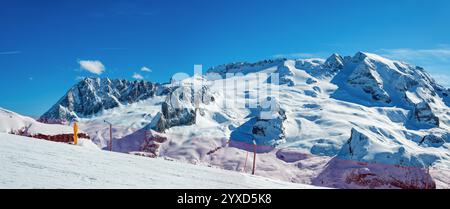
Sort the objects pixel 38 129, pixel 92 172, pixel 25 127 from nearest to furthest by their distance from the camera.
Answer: pixel 92 172, pixel 38 129, pixel 25 127

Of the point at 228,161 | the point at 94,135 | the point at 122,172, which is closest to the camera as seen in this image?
the point at 122,172

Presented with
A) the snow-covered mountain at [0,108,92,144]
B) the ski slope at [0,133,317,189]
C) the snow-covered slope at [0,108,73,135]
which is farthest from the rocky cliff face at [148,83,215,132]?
the ski slope at [0,133,317,189]

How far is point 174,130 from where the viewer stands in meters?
146

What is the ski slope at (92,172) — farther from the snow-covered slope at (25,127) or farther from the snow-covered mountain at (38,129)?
the snow-covered slope at (25,127)

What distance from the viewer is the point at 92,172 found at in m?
10.8

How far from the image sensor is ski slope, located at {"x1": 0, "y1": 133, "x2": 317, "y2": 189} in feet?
31.0

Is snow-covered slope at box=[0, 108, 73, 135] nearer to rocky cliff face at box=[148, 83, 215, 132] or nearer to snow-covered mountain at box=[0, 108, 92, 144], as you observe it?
snow-covered mountain at box=[0, 108, 92, 144]

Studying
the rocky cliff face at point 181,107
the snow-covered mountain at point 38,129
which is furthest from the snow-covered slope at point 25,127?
the rocky cliff face at point 181,107

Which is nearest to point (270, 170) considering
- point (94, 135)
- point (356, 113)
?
point (94, 135)

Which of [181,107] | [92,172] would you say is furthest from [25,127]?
[181,107]

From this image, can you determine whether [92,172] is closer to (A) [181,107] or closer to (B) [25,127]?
(B) [25,127]

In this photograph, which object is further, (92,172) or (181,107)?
(181,107)
